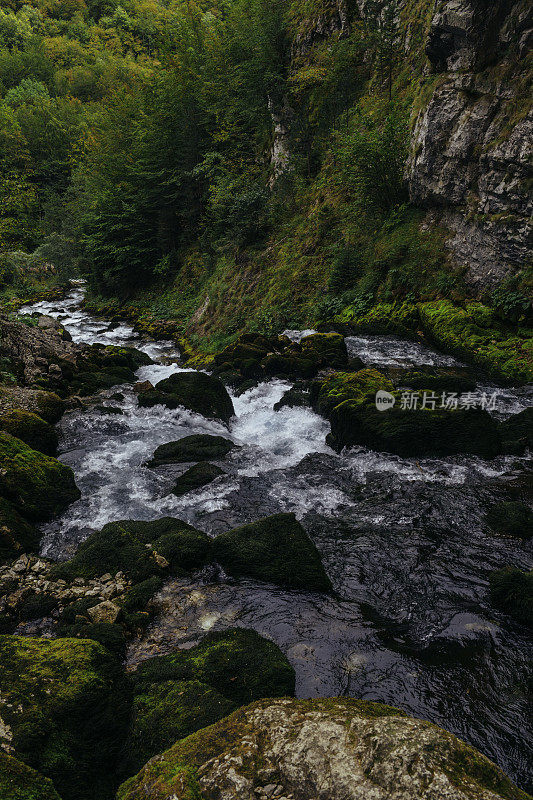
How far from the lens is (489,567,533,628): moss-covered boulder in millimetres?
4281

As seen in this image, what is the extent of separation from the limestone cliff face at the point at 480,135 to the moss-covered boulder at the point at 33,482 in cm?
1241

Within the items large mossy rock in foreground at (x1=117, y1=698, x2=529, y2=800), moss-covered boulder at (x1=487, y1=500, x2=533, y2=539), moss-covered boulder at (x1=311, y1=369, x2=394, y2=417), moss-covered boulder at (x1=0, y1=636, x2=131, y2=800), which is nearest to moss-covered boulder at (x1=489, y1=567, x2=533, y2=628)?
moss-covered boulder at (x1=487, y1=500, x2=533, y2=539)

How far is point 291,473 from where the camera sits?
8.09 meters

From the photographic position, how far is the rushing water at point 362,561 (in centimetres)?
369

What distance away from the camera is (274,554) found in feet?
17.5

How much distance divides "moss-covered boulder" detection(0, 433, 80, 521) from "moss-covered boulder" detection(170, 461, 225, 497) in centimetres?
179

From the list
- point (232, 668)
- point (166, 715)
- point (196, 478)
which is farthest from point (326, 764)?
point (196, 478)

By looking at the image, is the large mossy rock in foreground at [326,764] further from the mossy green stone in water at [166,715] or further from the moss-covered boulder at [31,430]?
the moss-covered boulder at [31,430]

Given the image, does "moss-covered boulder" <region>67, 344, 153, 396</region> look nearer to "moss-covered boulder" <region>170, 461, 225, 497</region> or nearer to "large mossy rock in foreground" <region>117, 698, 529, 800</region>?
"moss-covered boulder" <region>170, 461, 225, 497</region>

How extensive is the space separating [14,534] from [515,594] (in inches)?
250

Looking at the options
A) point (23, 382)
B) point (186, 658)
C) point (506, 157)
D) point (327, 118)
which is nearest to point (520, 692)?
point (186, 658)

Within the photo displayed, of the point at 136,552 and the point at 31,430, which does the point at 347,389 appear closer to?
the point at 136,552

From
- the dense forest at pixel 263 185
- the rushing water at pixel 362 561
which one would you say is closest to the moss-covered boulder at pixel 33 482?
the rushing water at pixel 362 561

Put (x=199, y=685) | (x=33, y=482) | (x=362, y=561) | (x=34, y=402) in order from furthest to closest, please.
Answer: (x=34, y=402) < (x=33, y=482) < (x=362, y=561) < (x=199, y=685)
